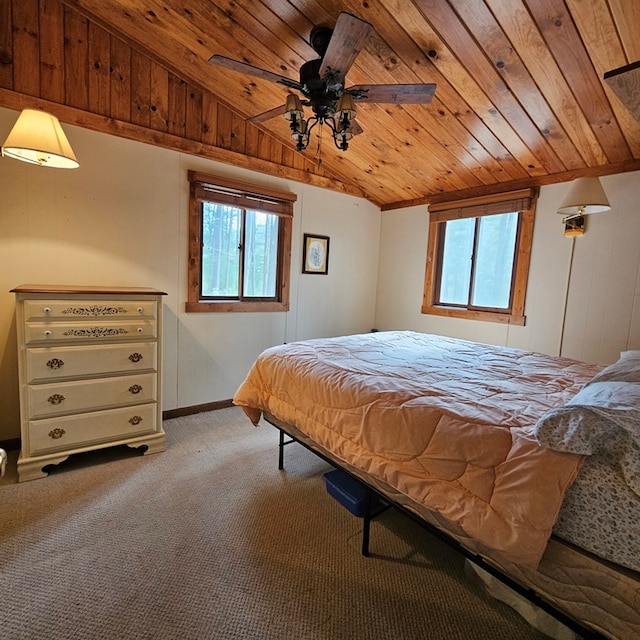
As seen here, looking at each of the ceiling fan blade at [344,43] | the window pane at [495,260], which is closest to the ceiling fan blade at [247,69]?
the ceiling fan blade at [344,43]

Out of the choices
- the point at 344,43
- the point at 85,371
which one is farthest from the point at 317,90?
the point at 85,371

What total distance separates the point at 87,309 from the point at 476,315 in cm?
338

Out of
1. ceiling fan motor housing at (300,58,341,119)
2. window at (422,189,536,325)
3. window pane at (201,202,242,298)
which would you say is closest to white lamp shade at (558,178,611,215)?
window at (422,189,536,325)

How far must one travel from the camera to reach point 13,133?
6.20 ft

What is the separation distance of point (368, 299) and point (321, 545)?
3.24 metres

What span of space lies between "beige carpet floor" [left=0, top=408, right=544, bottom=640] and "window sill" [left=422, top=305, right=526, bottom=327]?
88.2 inches

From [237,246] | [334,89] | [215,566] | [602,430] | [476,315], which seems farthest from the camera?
[476,315]

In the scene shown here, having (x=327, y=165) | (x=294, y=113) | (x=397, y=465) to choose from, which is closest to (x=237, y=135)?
(x=327, y=165)

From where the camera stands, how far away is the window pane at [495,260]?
3.39m

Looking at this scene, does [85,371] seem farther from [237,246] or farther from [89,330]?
[237,246]

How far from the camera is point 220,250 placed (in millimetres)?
3375

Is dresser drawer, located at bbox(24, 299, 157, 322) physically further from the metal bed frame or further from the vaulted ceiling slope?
the metal bed frame

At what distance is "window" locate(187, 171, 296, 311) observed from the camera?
3.18 meters

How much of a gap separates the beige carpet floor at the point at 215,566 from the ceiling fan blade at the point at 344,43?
238cm
